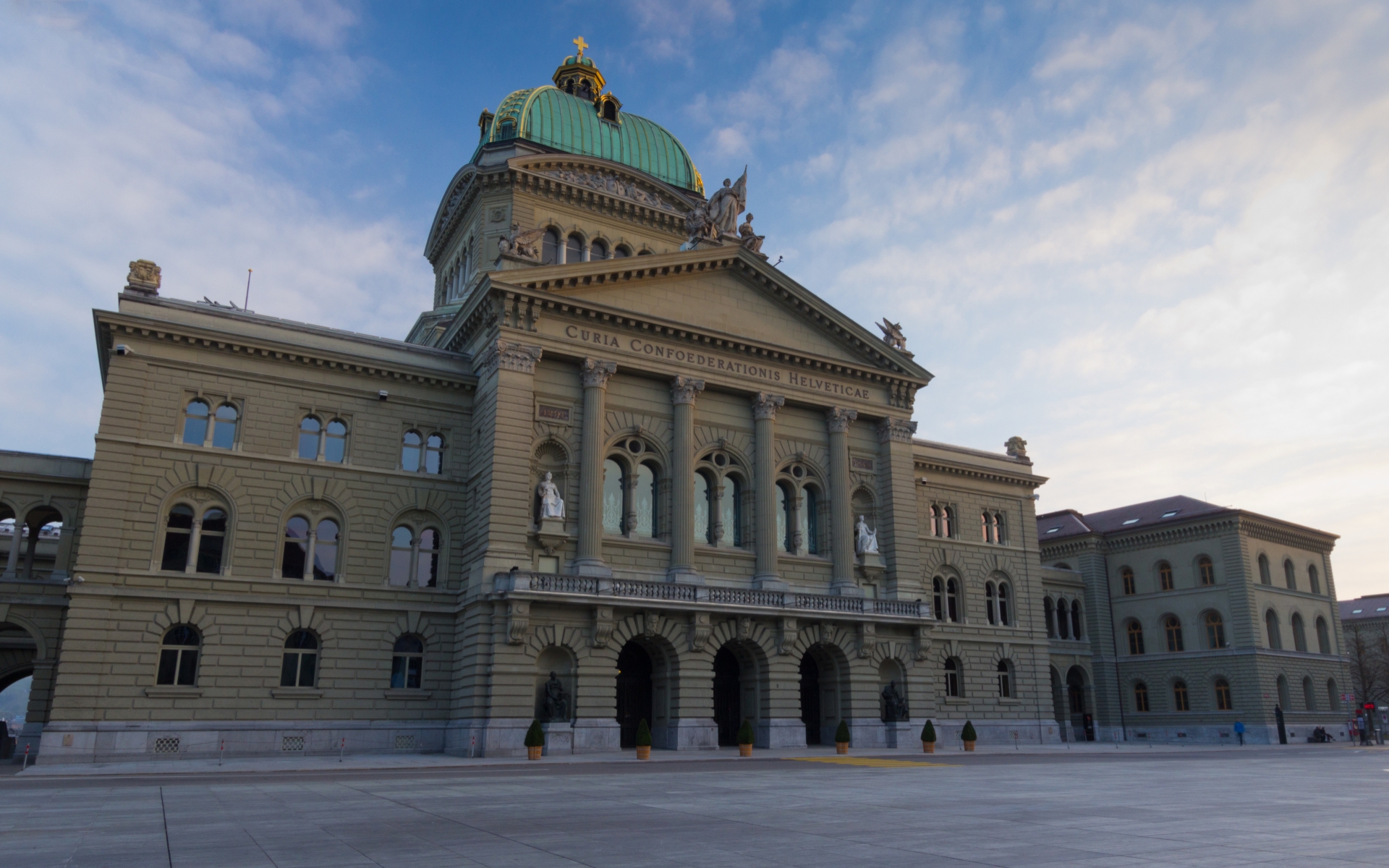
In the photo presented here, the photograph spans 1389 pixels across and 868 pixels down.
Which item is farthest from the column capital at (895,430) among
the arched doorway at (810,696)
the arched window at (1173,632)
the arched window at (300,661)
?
the arched window at (1173,632)

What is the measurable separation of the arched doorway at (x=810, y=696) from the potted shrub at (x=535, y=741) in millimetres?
14602

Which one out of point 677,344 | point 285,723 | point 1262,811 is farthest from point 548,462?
point 1262,811

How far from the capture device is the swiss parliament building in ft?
112

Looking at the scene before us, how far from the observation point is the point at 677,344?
41.7 meters

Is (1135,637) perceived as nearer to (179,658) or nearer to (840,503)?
(840,503)

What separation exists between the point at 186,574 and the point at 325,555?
4.72 m

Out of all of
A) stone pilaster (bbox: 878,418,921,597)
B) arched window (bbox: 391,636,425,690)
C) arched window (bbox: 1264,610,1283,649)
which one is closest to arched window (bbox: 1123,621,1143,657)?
arched window (bbox: 1264,610,1283,649)

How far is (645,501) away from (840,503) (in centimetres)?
922

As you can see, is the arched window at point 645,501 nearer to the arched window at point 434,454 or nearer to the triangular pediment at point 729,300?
the triangular pediment at point 729,300

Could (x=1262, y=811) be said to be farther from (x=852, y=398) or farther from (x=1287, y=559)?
(x=1287, y=559)

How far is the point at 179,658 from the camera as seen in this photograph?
111 feet

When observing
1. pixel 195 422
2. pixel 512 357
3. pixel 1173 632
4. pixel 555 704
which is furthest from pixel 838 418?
pixel 1173 632

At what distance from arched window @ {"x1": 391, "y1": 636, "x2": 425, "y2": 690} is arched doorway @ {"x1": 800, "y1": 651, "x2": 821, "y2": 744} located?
16.3 m

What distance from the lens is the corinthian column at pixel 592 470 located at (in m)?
37.2
